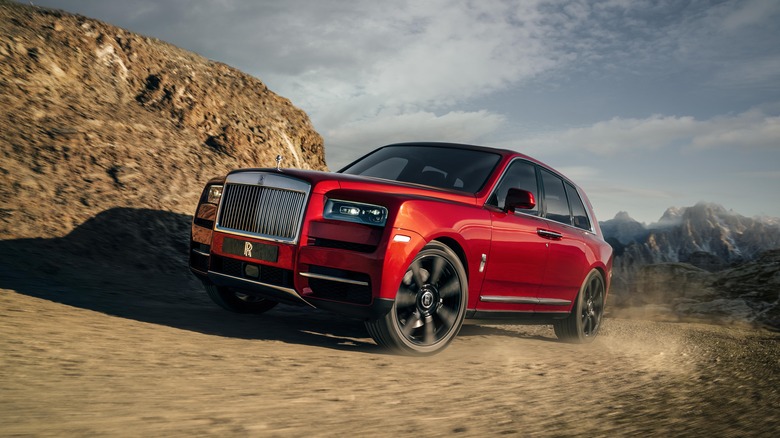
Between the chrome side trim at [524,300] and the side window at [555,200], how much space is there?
0.82 metres

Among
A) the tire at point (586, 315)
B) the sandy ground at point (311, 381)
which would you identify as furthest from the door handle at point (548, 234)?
the sandy ground at point (311, 381)

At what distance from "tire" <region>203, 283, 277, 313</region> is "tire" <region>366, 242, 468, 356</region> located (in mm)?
1854

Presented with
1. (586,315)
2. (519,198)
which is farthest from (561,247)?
(586,315)

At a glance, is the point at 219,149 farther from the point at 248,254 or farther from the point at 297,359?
the point at 297,359

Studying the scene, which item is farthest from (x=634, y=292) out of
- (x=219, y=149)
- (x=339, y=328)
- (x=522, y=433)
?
→ (x=522, y=433)

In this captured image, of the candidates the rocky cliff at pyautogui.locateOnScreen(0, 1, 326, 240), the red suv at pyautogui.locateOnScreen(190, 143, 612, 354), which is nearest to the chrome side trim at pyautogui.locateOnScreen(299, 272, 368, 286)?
the red suv at pyautogui.locateOnScreen(190, 143, 612, 354)

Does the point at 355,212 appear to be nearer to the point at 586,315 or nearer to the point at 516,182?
the point at 516,182

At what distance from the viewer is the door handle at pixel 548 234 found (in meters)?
5.91

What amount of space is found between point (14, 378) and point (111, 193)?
5.93 m

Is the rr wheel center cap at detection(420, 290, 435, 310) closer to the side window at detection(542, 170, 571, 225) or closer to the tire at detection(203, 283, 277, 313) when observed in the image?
the tire at detection(203, 283, 277, 313)

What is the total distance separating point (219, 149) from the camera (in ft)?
37.6

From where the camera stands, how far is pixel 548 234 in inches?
238

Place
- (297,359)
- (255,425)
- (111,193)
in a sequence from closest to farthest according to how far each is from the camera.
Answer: (255,425)
(297,359)
(111,193)

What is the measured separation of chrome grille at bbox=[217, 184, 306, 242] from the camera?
459 centimetres
